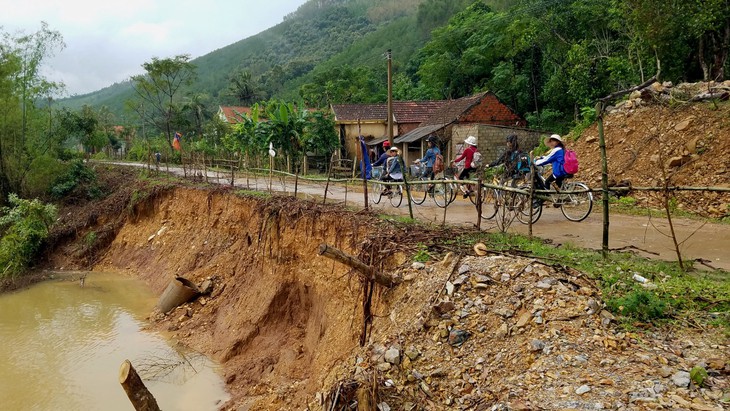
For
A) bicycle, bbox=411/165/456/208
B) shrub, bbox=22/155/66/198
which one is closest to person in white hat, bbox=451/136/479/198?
bicycle, bbox=411/165/456/208

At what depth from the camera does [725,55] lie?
14227mm

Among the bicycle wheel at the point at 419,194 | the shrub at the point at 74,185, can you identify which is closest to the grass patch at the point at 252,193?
the bicycle wheel at the point at 419,194

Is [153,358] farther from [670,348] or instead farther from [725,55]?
[725,55]

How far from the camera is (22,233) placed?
56.2 ft

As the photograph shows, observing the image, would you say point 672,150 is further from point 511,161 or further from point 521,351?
point 521,351

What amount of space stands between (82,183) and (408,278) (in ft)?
73.7

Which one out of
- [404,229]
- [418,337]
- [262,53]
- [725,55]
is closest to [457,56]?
[725,55]

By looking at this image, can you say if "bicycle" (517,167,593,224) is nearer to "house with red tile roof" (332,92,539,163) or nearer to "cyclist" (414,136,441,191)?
"cyclist" (414,136,441,191)

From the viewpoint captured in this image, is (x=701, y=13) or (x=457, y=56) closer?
(x=701, y=13)

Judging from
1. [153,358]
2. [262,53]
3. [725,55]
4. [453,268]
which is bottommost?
[153,358]

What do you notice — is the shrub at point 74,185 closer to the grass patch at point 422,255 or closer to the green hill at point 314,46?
the grass patch at point 422,255

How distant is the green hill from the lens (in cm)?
6217

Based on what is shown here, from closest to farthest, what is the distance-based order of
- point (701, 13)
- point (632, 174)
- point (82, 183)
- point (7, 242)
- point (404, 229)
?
1. point (404, 229)
2. point (632, 174)
3. point (701, 13)
4. point (7, 242)
5. point (82, 183)

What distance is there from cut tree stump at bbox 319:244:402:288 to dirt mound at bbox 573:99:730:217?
6858mm
